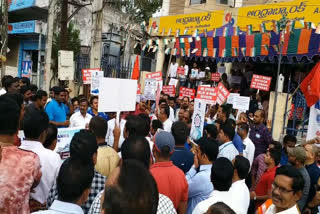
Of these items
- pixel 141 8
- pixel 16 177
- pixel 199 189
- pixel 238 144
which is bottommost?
pixel 199 189

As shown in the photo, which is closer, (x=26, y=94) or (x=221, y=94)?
(x=26, y=94)

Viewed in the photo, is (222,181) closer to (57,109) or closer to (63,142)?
(63,142)

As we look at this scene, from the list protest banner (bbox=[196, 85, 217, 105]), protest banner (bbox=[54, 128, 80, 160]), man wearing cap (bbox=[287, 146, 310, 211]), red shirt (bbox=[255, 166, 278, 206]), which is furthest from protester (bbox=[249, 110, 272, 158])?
protest banner (bbox=[54, 128, 80, 160])

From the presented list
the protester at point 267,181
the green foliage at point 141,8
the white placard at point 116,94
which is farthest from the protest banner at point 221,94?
the green foliage at point 141,8

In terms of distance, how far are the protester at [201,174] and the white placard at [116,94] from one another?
1.52 m

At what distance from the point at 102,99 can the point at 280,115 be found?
6.76 m

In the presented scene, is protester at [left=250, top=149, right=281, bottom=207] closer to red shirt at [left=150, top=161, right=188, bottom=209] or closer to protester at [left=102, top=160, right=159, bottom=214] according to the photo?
red shirt at [left=150, top=161, right=188, bottom=209]

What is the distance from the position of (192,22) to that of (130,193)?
15.3m

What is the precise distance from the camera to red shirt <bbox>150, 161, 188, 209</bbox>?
2.98m

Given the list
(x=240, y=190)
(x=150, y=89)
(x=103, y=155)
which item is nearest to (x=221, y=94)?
(x=150, y=89)

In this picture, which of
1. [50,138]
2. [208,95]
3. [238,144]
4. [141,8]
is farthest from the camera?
[141,8]

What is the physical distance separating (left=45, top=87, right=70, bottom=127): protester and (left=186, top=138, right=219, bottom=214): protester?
324cm

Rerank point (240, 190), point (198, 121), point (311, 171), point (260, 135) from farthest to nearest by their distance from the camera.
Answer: point (198, 121) < point (260, 135) < point (311, 171) < point (240, 190)

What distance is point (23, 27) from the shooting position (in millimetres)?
20453
